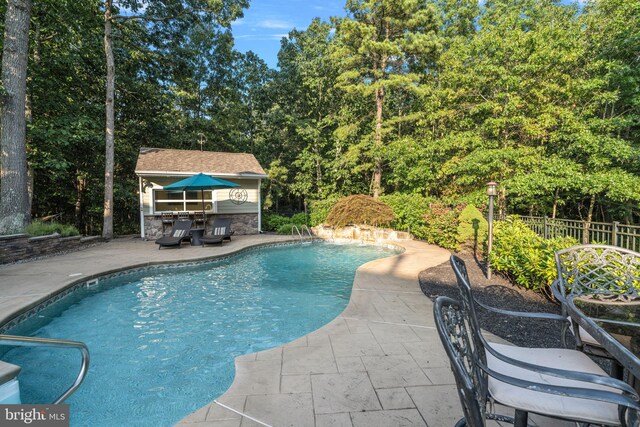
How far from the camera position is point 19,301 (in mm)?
4242

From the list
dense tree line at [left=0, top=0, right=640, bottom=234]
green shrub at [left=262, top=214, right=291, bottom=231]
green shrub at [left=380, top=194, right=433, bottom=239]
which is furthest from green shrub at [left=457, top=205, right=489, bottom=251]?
green shrub at [left=262, top=214, right=291, bottom=231]

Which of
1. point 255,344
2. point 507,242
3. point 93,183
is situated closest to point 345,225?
point 507,242

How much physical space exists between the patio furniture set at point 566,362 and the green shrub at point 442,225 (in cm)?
690

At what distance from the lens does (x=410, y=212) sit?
11.4 m

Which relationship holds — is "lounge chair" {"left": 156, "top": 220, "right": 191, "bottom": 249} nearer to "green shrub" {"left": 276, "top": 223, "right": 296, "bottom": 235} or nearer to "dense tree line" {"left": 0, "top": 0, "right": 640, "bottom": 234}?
"dense tree line" {"left": 0, "top": 0, "right": 640, "bottom": 234}

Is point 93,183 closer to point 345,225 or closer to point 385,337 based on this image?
point 345,225

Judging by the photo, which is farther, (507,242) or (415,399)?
(507,242)

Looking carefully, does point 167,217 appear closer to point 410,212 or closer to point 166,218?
point 166,218

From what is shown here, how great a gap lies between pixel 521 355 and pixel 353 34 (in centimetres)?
1564

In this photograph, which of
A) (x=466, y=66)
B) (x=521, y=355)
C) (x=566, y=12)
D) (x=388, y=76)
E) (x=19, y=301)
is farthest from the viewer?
(x=388, y=76)

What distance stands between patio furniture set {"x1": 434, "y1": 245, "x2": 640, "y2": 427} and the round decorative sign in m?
11.8

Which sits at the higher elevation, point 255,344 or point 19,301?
point 19,301

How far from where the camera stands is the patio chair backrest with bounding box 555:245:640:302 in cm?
230

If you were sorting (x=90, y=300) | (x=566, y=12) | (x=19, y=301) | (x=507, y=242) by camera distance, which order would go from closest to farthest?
(x=19, y=301) → (x=90, y=300) → (x=507, y=242) → (x=566, y=12)
